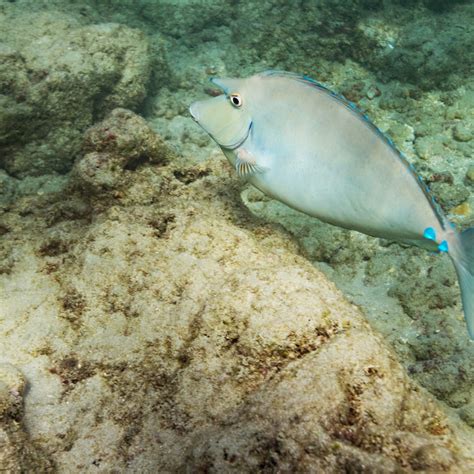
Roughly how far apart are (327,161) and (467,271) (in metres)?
0.88

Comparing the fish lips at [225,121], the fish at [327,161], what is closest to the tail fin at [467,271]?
the fish at [327,161]

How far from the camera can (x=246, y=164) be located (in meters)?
2.57

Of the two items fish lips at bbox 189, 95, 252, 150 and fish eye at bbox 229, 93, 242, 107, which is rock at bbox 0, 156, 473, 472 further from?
fish eye at bbox 229, 93, 242, 107

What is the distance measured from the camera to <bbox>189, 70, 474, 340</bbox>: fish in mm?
2076

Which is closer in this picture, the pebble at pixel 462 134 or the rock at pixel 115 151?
the rock at pixel 115 151

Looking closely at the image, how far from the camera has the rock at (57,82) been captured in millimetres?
4688

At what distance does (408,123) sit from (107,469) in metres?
5.27

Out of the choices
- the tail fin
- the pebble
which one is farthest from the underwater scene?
the pebble

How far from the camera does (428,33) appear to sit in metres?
6.23

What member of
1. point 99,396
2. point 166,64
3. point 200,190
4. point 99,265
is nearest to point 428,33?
point 166,64

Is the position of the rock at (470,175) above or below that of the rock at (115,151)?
below

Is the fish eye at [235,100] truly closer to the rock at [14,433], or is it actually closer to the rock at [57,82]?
the rock at [14,433]

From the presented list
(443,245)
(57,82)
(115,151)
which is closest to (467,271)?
(443,245)

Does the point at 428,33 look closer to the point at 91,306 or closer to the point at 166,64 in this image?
the point at 166,64
